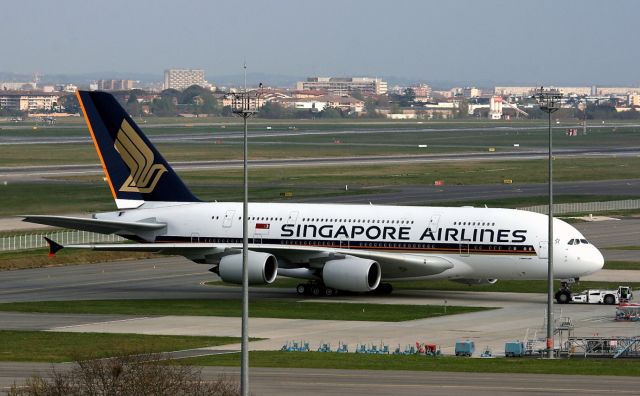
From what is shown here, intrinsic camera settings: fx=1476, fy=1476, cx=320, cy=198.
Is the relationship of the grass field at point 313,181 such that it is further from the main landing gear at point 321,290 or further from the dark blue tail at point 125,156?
the main landing gear at point 321,290

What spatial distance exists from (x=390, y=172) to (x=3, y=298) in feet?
347

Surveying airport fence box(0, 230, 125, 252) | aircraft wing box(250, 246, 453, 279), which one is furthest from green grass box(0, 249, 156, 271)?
aircraft wing box(250, 246, 453, 279)

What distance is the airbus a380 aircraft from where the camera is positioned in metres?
72.5

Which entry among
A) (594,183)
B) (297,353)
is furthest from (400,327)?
(594,183)

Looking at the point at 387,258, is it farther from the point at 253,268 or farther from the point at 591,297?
the point at 591,297

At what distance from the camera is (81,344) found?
58.8m

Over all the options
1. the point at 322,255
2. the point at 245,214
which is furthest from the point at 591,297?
the point at 245,214

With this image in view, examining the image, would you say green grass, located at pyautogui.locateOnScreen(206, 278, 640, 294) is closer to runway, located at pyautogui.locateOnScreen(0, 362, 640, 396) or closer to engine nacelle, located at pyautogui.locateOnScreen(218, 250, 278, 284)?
engine nacelle, located at pyautogui.locateOnScreen(218, 250, 278, 284)

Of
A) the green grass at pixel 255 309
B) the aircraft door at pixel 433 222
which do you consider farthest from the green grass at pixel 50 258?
the aircraft door at pixel 433 222

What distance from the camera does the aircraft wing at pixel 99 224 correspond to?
72.2 m

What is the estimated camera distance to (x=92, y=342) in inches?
2339

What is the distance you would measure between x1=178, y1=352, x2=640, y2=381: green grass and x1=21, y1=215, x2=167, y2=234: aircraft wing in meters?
19.7

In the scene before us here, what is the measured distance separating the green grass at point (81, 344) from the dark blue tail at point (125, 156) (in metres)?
19.5

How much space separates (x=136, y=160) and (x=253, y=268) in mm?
12406
